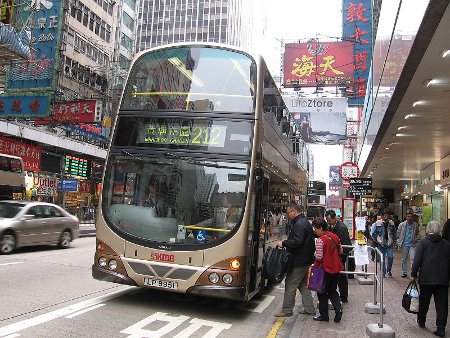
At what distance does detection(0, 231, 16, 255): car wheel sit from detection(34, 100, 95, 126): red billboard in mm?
9224

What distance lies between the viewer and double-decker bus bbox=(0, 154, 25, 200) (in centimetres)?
2078

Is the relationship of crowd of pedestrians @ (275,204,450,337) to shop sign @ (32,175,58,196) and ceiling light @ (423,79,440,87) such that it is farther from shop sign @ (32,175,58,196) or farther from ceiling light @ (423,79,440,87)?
shop sign @ (32,175,58,196)

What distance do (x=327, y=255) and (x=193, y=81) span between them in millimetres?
3593

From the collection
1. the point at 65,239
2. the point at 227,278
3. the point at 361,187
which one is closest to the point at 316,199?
the point at 361,187

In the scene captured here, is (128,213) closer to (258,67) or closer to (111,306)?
(111,306)

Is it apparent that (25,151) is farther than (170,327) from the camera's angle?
Yes

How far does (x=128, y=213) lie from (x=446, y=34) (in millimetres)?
5323

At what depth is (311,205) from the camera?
37.7 metres

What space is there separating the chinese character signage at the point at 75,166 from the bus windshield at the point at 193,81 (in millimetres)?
28340

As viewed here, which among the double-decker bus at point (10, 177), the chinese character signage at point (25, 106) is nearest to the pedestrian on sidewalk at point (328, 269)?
the chinese character signage at point (25, 106)

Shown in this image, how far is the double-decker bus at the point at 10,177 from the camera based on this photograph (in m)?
20.8

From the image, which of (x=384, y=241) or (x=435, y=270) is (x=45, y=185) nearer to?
(x=384, y=241)

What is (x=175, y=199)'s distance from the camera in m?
7.26

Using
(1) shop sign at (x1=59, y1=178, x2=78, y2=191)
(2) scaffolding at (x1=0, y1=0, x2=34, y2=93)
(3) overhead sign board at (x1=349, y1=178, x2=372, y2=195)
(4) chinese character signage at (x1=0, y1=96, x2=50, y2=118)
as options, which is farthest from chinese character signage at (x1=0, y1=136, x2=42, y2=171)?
(3) overhead sign board at (x1=349, y1=178, x2=372, y2=195)
